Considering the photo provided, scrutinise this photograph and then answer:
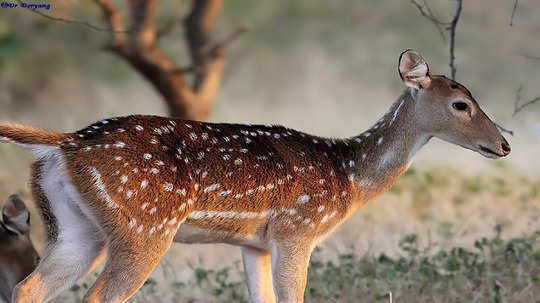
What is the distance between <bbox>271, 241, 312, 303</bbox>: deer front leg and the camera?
614cm

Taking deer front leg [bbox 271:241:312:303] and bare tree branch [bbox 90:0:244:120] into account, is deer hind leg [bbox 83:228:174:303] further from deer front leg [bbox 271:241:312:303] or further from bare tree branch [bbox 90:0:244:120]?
bare tree branch [bbox 90:0:244:120]

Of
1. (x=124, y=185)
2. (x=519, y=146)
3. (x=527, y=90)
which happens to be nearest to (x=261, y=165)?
(x=124, y=185)

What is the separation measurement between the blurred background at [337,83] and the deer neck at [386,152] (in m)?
3.00

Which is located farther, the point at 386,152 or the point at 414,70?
the point at 386,152

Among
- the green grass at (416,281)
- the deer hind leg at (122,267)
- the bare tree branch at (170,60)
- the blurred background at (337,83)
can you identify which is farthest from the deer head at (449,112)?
the bare tree branch at (170,60)

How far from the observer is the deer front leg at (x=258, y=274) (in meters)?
6.50

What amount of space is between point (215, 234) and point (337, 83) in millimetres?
16111

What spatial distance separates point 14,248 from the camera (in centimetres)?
653

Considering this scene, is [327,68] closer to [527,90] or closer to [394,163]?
[527,90]

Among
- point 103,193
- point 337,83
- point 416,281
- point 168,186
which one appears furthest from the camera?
point 337,83

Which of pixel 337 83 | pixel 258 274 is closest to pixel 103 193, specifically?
pixel 258 274

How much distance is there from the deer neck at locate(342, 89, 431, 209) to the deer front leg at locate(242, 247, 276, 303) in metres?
0.68

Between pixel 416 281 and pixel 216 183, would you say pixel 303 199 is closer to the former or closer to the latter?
pixel 216 183

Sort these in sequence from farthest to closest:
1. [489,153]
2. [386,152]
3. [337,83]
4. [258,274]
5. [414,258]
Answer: [337,83] → [414,258] → [386,152] → [258,274] → [489,153]
